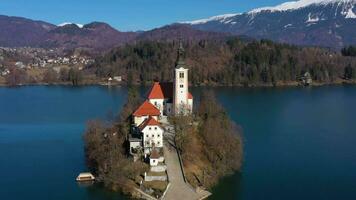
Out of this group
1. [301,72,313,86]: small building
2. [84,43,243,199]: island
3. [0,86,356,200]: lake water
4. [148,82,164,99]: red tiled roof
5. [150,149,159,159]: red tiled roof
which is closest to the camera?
[84,43,243,199]: island

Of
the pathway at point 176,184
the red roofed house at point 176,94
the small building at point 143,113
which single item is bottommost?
the pathway at point 176,184

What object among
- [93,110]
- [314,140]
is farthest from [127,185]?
[93,110]

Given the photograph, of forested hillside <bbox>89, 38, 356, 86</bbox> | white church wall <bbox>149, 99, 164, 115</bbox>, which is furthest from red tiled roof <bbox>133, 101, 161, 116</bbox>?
forested hillside <bbox>89, 38, 356, 86</bbox>

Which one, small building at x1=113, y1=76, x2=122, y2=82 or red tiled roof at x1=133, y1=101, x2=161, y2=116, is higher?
red tiled roof at x1=133, y1=101, x2=161, y2=116

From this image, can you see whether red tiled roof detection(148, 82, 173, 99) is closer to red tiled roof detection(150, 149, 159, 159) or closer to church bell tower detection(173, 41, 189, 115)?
church bell tower detection(173, 41, 189, 115)

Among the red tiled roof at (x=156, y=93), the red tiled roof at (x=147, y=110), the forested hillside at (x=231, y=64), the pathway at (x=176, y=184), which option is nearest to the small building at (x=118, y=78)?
the forested hillside at (x=231, y=64)

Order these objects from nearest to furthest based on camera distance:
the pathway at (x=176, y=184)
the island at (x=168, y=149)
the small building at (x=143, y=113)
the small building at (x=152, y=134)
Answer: the pathway at (x=176, y=184) < the island at (x=168, y=149) < the small building at (x=152, y=134) < the small building at (x=143, y=113)

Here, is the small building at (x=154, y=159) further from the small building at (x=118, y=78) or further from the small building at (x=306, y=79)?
the small building at (x=118, y=78)

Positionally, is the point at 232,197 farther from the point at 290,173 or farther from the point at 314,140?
the point at 314,140
